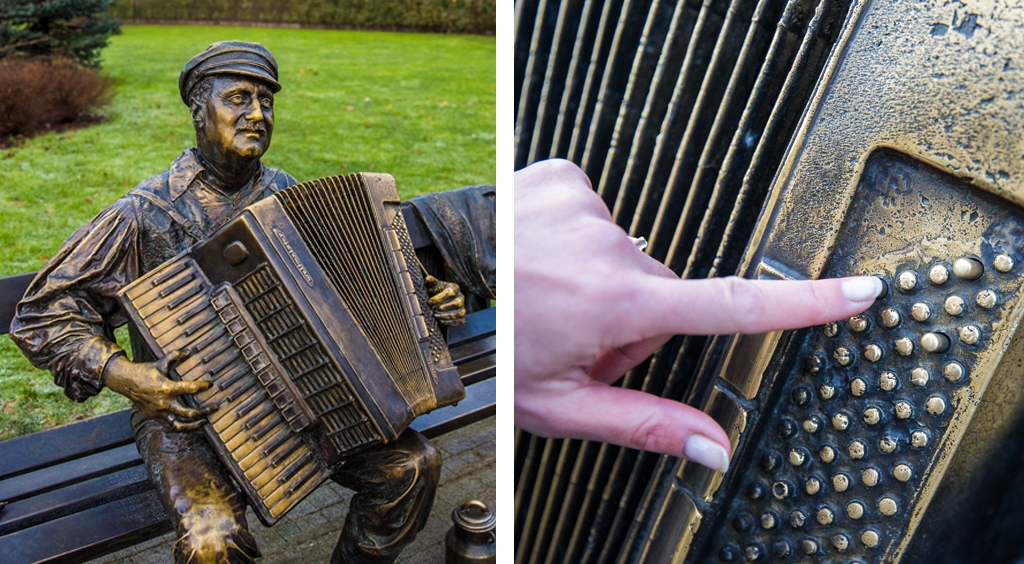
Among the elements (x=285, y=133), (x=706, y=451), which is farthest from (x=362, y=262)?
(x=285, y=133)

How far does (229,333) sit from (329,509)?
111 centimetres

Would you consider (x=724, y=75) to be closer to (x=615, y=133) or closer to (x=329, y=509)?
(x=615, y=133)

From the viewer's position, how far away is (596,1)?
1.68m

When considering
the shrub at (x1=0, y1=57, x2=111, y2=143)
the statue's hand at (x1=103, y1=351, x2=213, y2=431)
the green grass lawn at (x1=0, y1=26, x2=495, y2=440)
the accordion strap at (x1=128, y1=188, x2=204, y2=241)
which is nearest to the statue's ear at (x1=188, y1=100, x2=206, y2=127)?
the accordion strap at (x1=128, y1=188, x2=204, y2=241)

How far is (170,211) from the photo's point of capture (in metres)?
1.93

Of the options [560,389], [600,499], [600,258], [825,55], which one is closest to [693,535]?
[600,499]

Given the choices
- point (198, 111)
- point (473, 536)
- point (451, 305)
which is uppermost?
point (198, 111)

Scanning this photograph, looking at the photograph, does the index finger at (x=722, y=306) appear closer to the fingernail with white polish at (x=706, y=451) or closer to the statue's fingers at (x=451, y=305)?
the fingernail with white polish at (x=706, y=451)

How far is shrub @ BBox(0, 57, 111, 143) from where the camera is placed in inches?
266

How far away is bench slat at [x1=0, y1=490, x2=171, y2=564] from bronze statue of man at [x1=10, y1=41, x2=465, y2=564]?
7.1 inches

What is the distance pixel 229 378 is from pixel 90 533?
1.68ft

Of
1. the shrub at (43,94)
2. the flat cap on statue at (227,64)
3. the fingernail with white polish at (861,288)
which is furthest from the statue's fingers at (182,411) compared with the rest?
the shrub at (43,94)

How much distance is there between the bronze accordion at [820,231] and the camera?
1.26 meters

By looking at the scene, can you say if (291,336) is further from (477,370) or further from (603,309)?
(477,370)
